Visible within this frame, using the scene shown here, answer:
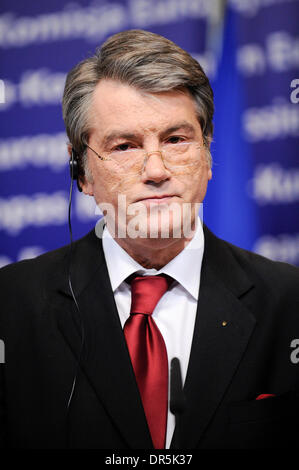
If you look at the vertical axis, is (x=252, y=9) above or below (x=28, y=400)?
above

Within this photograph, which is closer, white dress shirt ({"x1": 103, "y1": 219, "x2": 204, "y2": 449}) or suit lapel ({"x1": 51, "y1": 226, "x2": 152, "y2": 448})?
suit lapel ({"x1": 51, "y1": 226, "x2": 152, "y2": 448})

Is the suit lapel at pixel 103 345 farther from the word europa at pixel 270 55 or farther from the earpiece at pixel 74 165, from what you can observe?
the word europa at pixel 270 55

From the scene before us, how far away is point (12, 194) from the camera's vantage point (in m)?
1.91

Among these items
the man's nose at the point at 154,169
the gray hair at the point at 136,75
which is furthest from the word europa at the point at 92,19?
the man's nose at the point at 154,169

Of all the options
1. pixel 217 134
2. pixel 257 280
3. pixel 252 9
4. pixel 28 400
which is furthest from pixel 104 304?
pixel 252 9

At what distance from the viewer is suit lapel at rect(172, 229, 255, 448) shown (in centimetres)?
129

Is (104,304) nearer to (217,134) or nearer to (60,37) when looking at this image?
(217,134)

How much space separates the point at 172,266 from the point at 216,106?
28.0 inches

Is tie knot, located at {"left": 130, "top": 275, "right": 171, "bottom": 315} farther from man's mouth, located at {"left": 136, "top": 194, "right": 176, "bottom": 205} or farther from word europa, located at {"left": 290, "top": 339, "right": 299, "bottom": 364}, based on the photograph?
word europa, located at {"left": 290, "top": 339, "right": 299, "bottom": 364}

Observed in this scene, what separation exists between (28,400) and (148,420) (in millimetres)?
343

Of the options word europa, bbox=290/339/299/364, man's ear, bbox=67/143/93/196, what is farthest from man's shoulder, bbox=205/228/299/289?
man's ear, bbox=67/143/93/196

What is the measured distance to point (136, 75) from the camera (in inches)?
55.1
